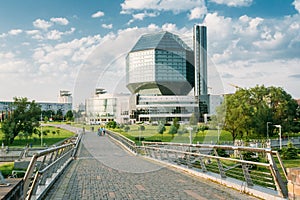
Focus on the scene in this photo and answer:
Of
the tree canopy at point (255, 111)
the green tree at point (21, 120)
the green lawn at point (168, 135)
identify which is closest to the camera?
the tree canopy at point (255, 111)

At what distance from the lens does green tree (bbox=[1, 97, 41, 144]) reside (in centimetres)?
6028

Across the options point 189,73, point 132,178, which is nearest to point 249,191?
point 132,178

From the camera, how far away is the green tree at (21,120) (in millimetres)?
60281

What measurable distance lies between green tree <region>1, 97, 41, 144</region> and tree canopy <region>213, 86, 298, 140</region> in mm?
32313

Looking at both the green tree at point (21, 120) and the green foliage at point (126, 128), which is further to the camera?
the green foliage at point (126, 128)

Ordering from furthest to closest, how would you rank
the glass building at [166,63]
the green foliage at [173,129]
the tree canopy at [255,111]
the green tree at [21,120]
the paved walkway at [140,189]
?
the glass building at [166,63]
the green tree at [21,120]
the green foliage at [173,129]
the tree canopy at [255,111]
the paved walkway at [140,189]

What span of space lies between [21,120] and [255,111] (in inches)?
1551

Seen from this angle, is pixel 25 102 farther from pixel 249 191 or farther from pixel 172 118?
pixel 249 191

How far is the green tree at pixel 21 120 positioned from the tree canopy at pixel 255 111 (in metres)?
32.3

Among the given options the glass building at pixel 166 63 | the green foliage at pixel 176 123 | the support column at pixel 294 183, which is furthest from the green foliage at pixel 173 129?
the support column at pixel 294 183

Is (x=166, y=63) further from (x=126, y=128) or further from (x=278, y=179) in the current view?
(x=278, y=179)

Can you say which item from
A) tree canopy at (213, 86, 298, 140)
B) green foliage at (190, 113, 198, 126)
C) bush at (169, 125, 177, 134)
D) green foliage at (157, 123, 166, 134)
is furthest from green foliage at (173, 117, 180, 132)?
green foliage at (190, 113, 198, 126)

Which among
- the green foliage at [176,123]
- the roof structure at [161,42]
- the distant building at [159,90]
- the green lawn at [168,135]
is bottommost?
the green lawn at [168,135]

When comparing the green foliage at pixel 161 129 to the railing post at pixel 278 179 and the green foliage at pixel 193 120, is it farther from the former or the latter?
the railing post at pixel 278 179
